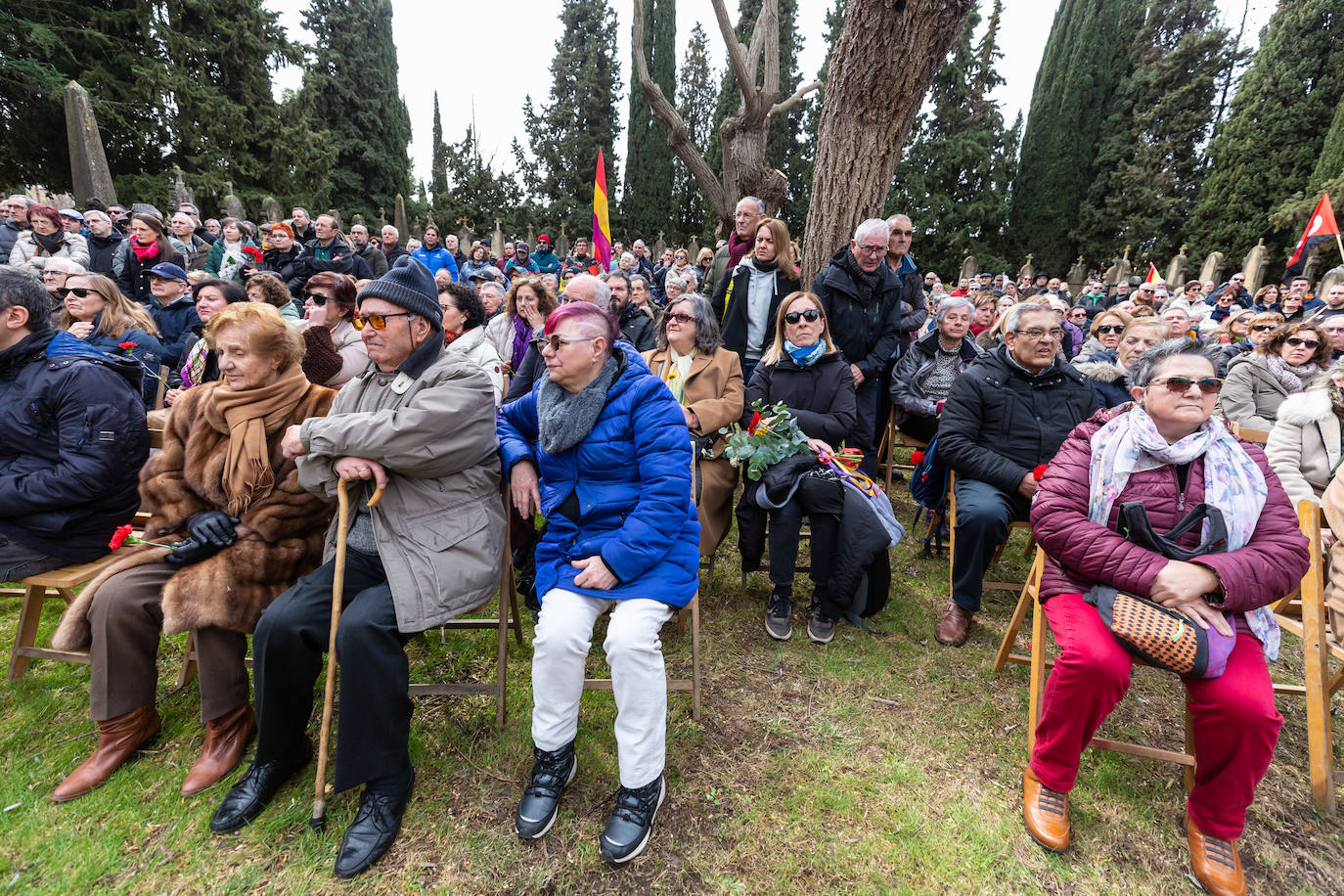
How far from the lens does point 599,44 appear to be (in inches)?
1204

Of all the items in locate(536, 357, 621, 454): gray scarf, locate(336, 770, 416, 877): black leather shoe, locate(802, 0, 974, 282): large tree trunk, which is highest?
Result: locate(802, 0, 974, 282): large tree trunk

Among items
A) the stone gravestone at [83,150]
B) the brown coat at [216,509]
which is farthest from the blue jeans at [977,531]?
the stone gravestone at [83,150]

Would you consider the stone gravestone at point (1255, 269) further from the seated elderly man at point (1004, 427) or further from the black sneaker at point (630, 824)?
the black sneaker at point (630, 824)

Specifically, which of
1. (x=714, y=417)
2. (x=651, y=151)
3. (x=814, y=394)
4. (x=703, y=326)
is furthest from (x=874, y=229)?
(x=651, y=151)

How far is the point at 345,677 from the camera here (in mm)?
2109

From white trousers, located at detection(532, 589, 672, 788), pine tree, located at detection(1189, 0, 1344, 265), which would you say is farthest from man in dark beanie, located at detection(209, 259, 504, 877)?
pine tree, located at detection(1189, 0, 1344, 265)

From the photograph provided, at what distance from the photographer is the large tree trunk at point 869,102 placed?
458 centimetres

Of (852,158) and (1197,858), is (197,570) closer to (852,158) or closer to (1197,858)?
(1197,858)

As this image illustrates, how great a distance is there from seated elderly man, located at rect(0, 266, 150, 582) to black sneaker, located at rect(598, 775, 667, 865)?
8.68ft

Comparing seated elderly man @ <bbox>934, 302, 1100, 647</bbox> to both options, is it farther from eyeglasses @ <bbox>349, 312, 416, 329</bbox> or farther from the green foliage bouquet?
eyeglasses @ <bbox>349, 312, 416, 329</bbox>

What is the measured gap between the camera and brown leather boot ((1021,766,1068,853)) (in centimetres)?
217

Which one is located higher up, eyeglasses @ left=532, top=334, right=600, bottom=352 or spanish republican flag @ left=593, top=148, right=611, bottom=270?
spanish republican flag @ left=593, top=148, right=611, bottom=270

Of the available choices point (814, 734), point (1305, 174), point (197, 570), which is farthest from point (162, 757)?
point (1305, 174)

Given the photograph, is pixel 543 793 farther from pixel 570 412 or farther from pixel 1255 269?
pixel 1255 269
